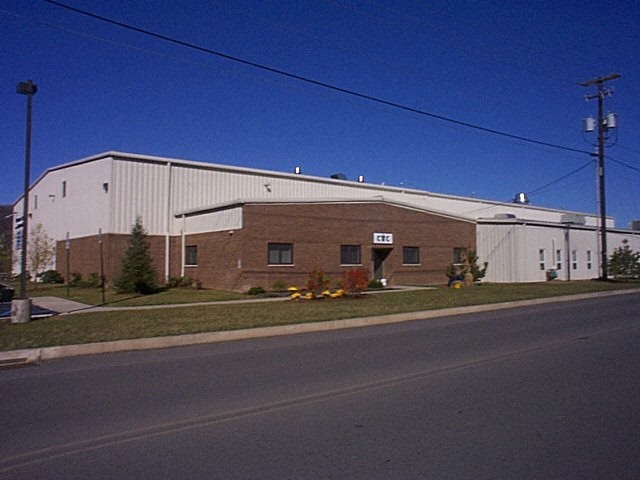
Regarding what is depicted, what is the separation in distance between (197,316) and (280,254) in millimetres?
13142

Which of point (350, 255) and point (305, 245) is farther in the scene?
point (350, 255)

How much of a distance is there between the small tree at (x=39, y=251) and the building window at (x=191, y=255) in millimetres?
12056

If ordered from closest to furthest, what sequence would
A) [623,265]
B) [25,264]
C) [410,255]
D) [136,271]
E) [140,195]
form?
1. [25,264]
2. [136,271]
3. [140,195]
4. [410,255]
5. [623,265]

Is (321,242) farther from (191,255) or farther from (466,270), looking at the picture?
(466,270)

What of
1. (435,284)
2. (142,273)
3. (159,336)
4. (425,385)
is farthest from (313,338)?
(435,284)

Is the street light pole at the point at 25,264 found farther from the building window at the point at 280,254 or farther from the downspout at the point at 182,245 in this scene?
the downspout at the point at 182,245

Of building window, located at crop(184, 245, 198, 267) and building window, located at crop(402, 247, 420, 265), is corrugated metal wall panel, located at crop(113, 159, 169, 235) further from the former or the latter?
building window, located at crop(402, 247, 420, 265)

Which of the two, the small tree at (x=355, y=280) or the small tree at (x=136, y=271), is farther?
the small tree at (x=136, y=271)

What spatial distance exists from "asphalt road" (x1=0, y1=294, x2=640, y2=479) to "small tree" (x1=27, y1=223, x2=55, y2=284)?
107ft

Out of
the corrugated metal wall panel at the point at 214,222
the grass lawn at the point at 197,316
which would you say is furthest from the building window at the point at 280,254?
the grass lawn at the point at 197,316

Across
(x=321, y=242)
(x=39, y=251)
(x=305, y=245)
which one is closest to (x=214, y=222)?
(x=305, y=245)

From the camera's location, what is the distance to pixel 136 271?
30078 mm

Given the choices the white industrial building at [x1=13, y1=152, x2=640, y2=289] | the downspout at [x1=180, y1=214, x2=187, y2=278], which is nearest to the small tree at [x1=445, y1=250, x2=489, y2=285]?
the white industrial building at [x1=13, y1=152, x2=640, y2=289]

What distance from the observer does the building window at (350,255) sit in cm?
3450
